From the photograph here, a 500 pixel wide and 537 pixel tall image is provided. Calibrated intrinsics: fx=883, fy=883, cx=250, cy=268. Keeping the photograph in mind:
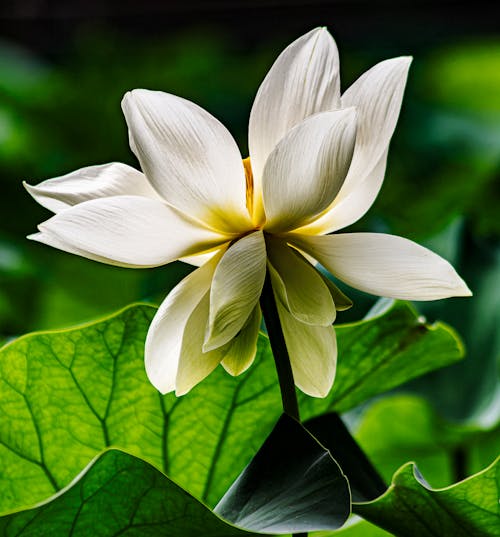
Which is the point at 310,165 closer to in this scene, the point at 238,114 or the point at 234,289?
the point at 234,289

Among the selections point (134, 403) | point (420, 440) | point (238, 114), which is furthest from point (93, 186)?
point (238, 114)

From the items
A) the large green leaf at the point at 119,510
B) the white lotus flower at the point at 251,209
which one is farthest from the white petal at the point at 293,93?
the large green leaf at the point at 119,510

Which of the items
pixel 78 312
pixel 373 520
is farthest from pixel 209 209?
pixel 78 312

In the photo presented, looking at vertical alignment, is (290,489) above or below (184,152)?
below

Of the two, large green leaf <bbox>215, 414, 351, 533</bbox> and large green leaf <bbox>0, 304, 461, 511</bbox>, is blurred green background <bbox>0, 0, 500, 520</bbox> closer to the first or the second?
large green leaf <bbox>0, 304, 461, 511</bbox>

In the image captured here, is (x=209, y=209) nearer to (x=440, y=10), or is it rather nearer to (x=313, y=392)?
(x=313, y=392)

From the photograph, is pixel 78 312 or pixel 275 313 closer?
pixel 275 313

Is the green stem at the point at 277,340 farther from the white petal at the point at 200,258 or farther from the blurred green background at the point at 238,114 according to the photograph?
the blurred green background at the point at 238,114

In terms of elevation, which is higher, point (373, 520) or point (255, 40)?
point (255, 40)
